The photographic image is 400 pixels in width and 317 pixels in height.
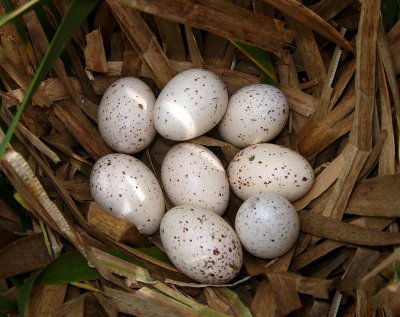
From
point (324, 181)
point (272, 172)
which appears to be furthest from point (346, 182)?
point (272, 172)

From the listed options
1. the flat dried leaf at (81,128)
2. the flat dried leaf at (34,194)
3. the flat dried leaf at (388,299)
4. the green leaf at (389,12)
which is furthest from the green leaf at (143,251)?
the green leaf at (389,12)

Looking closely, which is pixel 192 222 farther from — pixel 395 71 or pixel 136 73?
→ pixel 395 71

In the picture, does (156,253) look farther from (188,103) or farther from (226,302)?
(188,103)

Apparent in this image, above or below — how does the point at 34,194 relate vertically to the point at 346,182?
above

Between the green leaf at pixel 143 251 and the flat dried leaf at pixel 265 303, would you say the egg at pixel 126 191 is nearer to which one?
the green leaf at pixel 143 251

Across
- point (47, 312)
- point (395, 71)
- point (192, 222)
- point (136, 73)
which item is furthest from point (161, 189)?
point (395, 71)

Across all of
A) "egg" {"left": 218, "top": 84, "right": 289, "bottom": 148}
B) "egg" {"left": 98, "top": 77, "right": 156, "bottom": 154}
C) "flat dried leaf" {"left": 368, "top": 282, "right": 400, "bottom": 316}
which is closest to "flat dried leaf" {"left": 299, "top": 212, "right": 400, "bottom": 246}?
"flat dried leaf" {"left": 368, "top": 282, "right": 400, "bottom": 316}

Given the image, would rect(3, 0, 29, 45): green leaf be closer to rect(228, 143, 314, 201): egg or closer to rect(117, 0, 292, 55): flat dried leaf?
rect(117, 0, 292, 55): flat dried leaf
